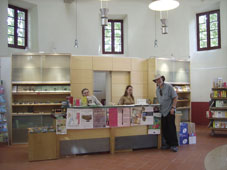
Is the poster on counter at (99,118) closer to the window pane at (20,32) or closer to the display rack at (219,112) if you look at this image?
the display rack at (219,112)

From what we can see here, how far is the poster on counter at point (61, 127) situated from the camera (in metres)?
4.70

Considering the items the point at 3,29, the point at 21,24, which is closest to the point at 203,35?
the point at 21,24

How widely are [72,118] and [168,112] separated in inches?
81.8

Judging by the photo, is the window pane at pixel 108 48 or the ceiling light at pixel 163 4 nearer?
the ceiling light at pixel 163 4

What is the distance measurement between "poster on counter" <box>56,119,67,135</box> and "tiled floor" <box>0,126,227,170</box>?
53 centimetres

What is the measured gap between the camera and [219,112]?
23.3 feet

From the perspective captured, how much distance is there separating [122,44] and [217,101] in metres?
4.73

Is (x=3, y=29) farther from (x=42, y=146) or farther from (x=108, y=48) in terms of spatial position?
(x=42, y=146)

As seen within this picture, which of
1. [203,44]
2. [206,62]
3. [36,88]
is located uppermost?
[203,44]

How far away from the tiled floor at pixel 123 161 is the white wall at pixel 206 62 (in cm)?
498

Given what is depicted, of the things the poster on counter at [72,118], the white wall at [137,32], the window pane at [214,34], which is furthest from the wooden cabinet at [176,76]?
the poster on counter at [72,118]

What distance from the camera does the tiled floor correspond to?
4156 millimetres

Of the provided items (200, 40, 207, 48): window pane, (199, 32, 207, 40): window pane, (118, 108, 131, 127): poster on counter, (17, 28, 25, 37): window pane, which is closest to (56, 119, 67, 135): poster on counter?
(118, 108, 131, 127): poster on counter

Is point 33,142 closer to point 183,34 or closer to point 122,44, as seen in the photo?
point 122,44
